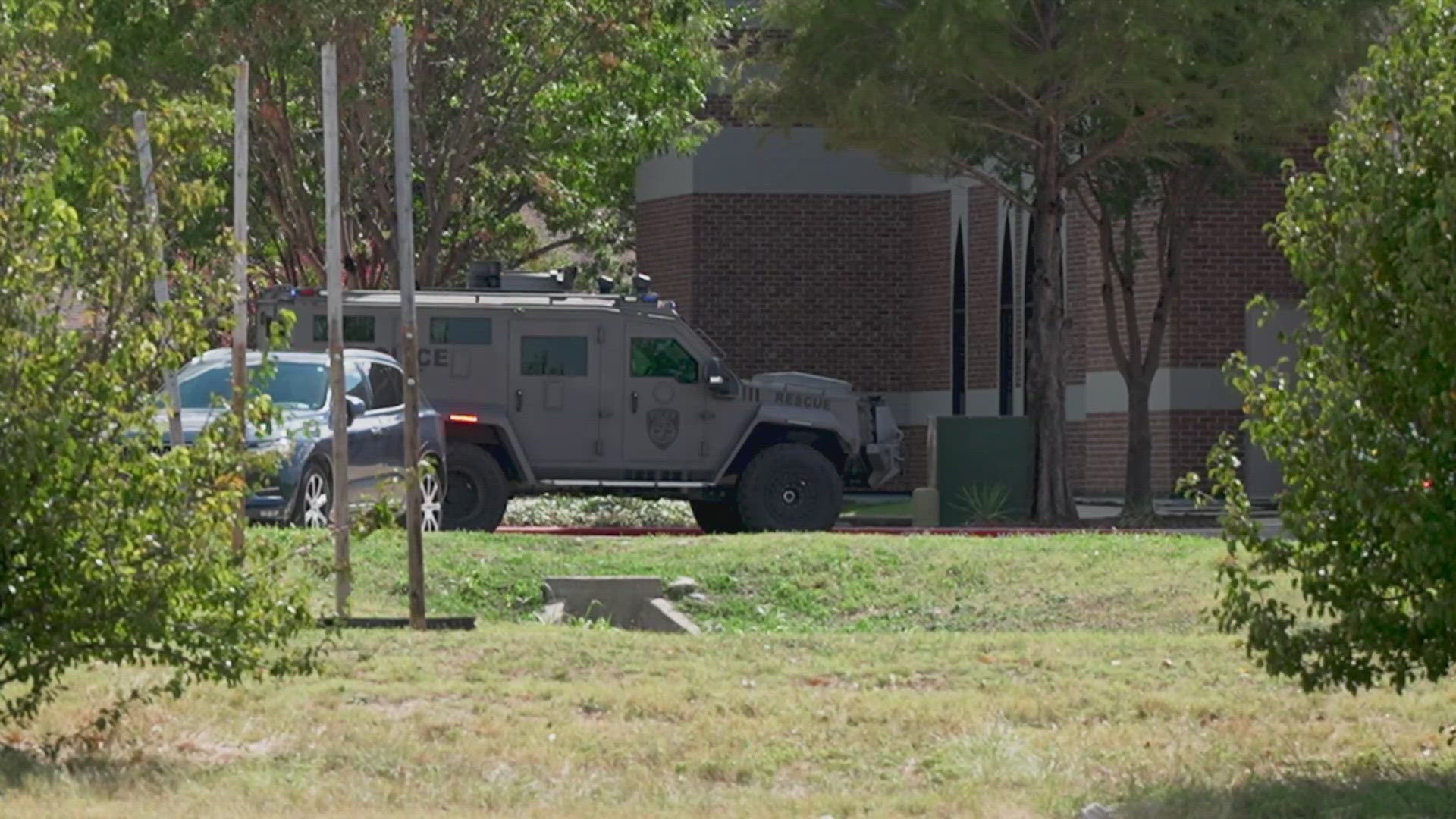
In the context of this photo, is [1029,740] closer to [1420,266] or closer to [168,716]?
[1420,266]

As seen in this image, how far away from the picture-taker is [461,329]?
23.2m

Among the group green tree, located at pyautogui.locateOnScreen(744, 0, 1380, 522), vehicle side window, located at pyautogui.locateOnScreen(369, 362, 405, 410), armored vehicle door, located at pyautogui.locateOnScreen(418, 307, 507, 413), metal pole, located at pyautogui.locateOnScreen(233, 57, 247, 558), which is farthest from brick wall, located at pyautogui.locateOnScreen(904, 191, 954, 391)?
metal pole, located at pyautogui.locateOnScreen(233, 57, 247, 558)

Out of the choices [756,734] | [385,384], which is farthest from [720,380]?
[756,734]

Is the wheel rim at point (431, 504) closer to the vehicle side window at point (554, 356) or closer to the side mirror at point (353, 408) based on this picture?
the side mirror at point (353, 408)

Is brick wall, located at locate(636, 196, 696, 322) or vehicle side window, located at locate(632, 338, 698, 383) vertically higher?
brick wall, located at locate(636, 196, 696, 322)

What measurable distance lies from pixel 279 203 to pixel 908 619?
16.8 m

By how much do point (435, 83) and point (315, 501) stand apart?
42.5 ft

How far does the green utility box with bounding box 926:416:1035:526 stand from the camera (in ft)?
93.6

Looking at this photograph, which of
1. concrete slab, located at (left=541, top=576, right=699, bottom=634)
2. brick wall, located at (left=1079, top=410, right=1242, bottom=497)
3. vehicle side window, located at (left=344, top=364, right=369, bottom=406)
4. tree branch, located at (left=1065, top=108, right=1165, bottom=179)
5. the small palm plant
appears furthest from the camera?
brick wall, located at (left=1079, top=410, right=1242, bottom=497)

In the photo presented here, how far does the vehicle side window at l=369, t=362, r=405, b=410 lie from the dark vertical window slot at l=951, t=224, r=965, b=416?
53.7 ft

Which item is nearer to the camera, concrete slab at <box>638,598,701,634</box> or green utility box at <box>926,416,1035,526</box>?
concrete slab at <box>638,598,701,634</box>

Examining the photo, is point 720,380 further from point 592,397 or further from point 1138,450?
point 1138,450

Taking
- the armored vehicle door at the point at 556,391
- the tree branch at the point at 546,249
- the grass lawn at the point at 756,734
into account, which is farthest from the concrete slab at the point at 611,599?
the tree branch at the point at 546,249

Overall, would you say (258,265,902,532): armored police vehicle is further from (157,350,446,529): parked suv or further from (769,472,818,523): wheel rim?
(157,350,446,529): parked suv
